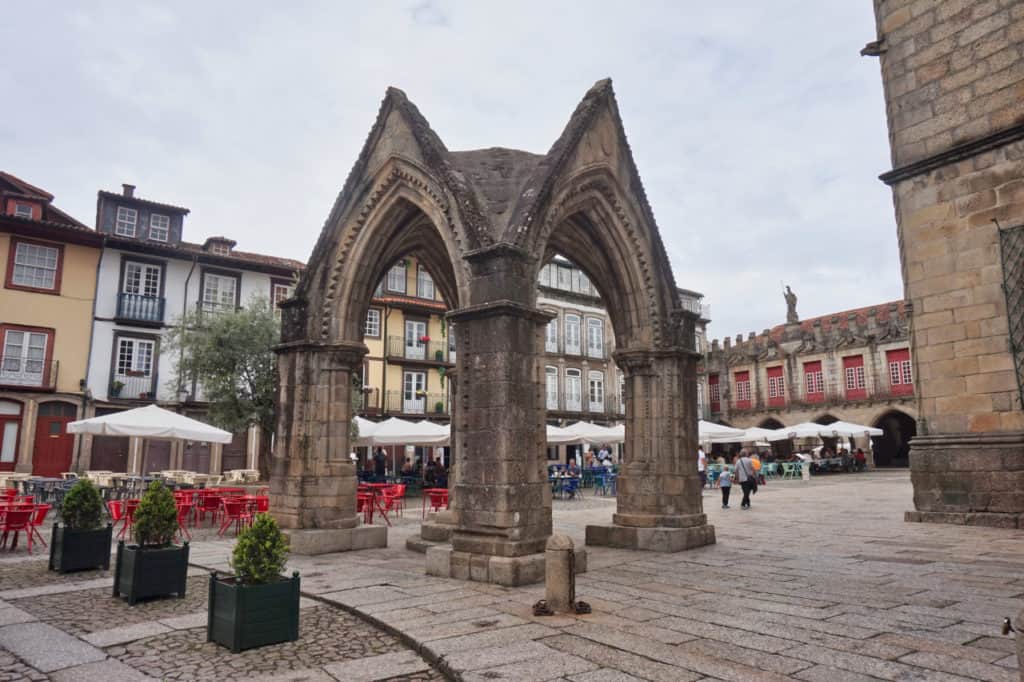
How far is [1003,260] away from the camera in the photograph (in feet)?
36.2

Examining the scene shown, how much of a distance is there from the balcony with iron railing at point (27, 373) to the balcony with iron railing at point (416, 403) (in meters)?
13.7

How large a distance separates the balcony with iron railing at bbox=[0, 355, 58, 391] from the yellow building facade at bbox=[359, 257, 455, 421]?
1232 cm

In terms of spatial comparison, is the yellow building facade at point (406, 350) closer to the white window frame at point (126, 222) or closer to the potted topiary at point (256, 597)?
the white window frame at point (126, 222)

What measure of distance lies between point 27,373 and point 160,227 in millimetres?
8049

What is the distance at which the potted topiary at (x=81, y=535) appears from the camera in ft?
27.3

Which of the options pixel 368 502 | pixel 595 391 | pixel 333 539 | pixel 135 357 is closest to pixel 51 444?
pixel 135 357

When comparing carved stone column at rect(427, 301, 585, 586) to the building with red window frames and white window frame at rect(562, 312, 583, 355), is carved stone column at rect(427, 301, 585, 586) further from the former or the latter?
the building with red window frames

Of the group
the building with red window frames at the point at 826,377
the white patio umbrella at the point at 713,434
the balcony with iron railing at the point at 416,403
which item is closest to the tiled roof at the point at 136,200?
the balcony with iron railing at the point at 416,403

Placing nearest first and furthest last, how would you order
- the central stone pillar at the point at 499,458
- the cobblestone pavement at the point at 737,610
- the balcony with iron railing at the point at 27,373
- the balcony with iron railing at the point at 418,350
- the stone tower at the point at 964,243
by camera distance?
the cobblestone pavement at the point at 737,610 < the central stone pillar at the point at 499,458 < the stone tower at the point at 964,243 < the balcony with iron railing at the point at 27,373 < the balcony with iron railing at the point at 418,350

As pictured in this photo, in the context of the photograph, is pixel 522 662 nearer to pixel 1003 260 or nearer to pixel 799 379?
pixel 1003 260

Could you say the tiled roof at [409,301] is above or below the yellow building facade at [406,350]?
above

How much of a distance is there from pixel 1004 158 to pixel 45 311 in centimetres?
2972

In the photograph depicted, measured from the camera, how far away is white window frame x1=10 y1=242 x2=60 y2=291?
82.9 ft

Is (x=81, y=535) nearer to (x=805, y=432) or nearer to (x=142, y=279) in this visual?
(x=142, y=279)
